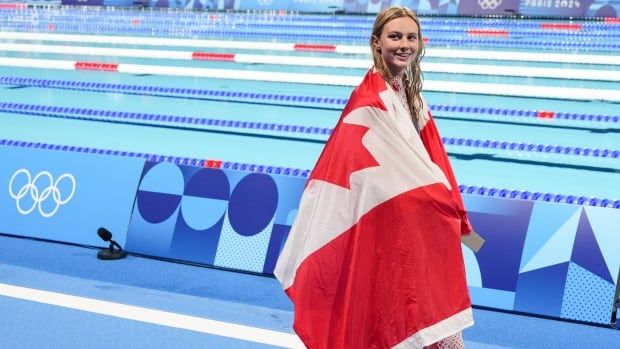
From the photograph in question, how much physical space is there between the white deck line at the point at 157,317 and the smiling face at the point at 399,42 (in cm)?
141

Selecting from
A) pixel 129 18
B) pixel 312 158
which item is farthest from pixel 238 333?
pixel 129 18

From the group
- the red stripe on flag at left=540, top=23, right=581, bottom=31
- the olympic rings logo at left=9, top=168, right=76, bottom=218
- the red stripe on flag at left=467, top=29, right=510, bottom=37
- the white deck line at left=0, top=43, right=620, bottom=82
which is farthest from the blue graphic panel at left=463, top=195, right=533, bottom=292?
the red stripe on flag at left=540, top=23, right=581, bottom=31

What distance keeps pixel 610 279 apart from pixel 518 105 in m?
4.83

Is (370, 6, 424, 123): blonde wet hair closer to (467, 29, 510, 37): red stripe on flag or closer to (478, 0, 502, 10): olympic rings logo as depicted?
(467, 29, 510, 37): red stripe on flag

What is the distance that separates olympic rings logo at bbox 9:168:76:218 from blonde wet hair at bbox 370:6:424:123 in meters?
2.66

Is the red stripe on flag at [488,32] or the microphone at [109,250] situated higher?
the red stripe on flag at [488,32]

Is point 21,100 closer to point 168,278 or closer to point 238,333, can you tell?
point 168,278

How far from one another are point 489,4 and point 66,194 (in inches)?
449

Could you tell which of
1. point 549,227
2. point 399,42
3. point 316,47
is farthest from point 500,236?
point 316,47

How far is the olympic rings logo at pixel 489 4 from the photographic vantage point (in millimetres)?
14938

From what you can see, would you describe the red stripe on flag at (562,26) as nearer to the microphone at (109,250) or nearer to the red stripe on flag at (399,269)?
the microphone at (109,250)

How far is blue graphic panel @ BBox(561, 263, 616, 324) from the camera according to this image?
12.3 ft

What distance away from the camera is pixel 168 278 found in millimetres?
4285

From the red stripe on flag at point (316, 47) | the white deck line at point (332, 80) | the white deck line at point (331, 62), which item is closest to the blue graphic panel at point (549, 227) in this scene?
the white deck line at point (332, 80)
